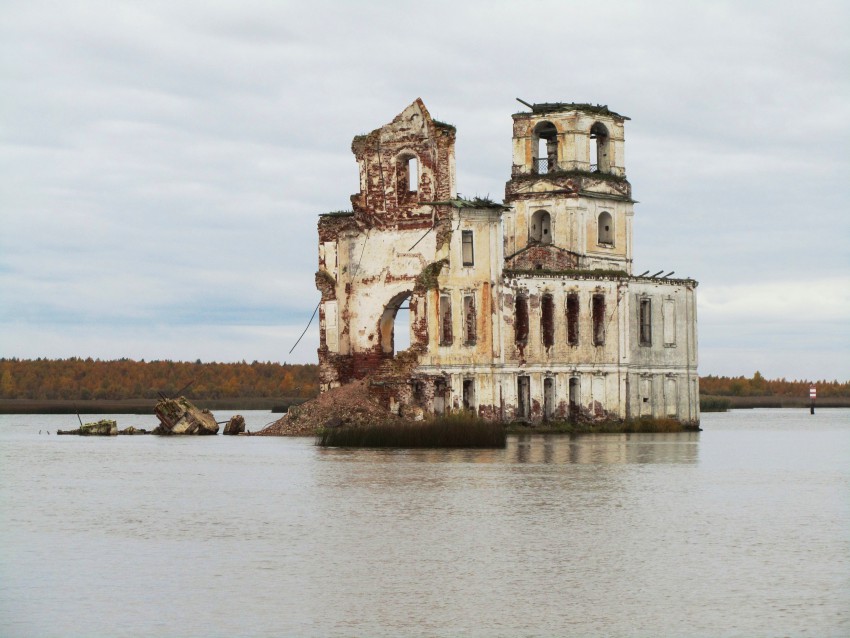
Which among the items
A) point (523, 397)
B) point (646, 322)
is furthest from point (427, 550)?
point (646, 322)

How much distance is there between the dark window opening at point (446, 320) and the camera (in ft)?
164

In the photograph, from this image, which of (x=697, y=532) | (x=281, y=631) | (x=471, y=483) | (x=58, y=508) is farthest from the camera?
(x=471, y=483)

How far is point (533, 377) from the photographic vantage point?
51750mm

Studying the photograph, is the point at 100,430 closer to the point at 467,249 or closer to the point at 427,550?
the point at 467,249

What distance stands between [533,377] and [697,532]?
32292mm

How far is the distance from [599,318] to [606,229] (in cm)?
577

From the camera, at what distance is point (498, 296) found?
51031 millimetres

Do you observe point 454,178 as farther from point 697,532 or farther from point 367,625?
point 367,625

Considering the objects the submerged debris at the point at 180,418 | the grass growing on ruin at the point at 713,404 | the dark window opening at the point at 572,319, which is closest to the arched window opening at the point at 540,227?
the dark window opening at the point at 572,319

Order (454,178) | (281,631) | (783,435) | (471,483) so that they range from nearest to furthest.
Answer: (281,631) < (471,483) < (454,178) < (783,435)

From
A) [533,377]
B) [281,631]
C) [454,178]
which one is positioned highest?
[454,178]

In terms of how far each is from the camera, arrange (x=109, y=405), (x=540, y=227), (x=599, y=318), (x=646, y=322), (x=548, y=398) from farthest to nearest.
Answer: (x=109, y=405), (x=540, y=227), (x=646, y=322), (x=599, y=318), (x=548, y=398)

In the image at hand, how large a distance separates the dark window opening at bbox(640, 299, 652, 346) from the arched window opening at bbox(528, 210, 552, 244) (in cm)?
496

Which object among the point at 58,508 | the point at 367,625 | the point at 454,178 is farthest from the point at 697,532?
the point at 454,178
